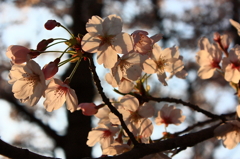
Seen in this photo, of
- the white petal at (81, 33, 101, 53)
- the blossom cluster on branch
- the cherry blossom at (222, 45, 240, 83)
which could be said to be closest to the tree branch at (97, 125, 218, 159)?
the blossom cluster on branch

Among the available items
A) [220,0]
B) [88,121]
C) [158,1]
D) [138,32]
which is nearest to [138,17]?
[158,1]

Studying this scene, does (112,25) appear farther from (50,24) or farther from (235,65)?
(235,65)

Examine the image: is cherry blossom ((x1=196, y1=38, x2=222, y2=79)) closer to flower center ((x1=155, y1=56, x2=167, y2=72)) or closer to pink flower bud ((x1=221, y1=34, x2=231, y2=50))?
pink flower bud ((x1=221, y1=34, x2=231, y2=50))

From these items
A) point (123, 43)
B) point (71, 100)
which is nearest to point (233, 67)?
point (123, 43)

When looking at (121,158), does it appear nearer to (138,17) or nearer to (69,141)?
(69,141)

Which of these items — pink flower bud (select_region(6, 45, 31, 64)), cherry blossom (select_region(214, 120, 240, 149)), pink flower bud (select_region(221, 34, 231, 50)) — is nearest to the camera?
pink flower bud (select_region(6, 45, 31, 64))

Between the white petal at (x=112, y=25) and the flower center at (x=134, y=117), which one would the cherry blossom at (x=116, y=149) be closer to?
the flower center at (x=134, y=117)

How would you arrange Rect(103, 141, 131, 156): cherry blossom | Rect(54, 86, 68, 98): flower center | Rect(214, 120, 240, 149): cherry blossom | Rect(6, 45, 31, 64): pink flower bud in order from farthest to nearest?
Rect(214, 120, 240, 149): cherry blossom
Rect(103, 141, 131, 156): cherry blossom
Rect(54, 86, 68, 98): flower center
Rect(6, 45, 31, 64): pink flower bud

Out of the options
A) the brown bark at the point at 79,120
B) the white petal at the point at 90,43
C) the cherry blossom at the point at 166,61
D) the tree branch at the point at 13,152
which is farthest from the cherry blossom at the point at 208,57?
the brown bark at the point at 79,120
